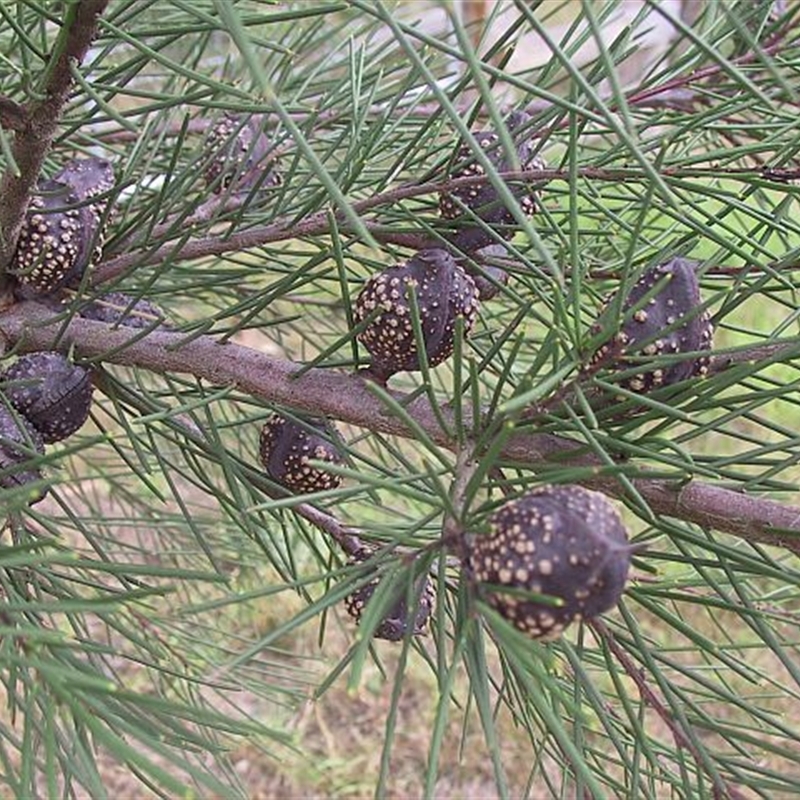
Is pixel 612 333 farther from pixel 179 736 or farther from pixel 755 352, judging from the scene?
pixel 179 736

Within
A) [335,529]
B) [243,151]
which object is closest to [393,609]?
[335,529]

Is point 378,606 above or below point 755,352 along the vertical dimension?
below

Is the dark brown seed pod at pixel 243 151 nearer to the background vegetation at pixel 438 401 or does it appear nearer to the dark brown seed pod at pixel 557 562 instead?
the background vegetation at pixel 438 401

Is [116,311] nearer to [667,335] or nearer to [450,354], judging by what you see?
[450,354]

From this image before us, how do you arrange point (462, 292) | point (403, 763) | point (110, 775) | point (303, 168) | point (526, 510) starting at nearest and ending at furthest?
point (526, 510) < point (462, 292) < point (303, 168) < point (110, 775) < point (403, 763)

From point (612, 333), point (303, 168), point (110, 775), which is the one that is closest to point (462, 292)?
point (612, 333)

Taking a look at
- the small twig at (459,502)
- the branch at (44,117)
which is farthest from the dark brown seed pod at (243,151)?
the small twig at (459,502)
